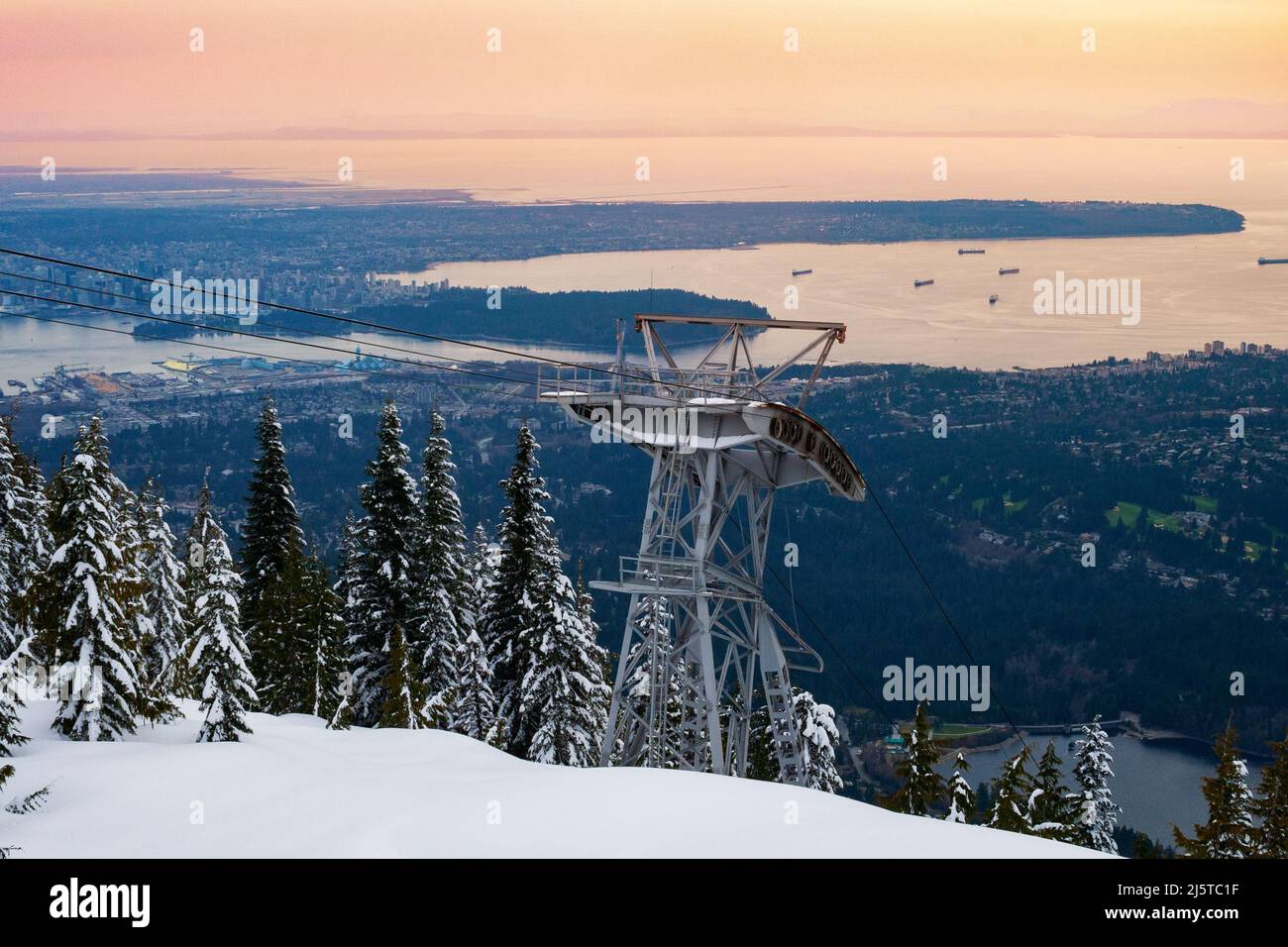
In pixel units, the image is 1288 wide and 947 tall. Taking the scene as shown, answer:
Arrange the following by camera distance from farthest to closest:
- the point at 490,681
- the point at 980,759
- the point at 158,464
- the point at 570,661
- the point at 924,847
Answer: the point at 158,464 → the point at 980,759 → the point at 490,681 → the point at 570,661 → the point at 924,847

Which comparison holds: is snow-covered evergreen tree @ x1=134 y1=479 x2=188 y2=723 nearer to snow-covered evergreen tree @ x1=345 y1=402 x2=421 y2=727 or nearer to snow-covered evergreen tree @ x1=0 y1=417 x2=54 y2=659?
snow-covered evergreen tree @ x1=0 y1=417 x2=54 y2=659

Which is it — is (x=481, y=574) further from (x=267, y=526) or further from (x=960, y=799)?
(x=960, y=799)

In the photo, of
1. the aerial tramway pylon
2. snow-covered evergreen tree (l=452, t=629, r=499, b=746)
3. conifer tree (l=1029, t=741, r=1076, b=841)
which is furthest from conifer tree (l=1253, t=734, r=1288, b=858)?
snow-covered evergreen tree (l=452, t=629, r=499, b=746)

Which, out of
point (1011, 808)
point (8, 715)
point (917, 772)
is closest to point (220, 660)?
point (8, 715)

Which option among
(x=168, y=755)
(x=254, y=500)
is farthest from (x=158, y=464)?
(x=168, y=755)
